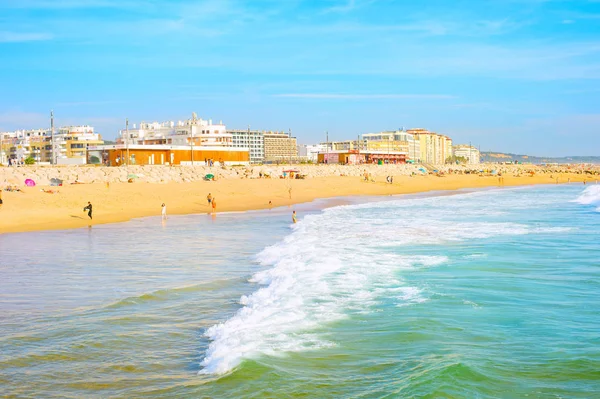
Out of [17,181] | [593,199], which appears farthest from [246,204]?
[593,199]

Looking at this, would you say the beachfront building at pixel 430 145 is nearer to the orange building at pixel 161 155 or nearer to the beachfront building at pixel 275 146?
the beachfront building at pixel 275 146

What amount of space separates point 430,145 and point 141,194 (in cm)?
15255

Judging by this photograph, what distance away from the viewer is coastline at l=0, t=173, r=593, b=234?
25859 millimetres

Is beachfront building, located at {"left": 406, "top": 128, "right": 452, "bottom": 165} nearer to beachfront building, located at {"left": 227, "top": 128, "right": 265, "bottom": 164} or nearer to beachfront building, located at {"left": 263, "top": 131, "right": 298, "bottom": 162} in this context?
beachfront building, located at {"left": 263, "top": 131, "right": 298, "bottom": 162}

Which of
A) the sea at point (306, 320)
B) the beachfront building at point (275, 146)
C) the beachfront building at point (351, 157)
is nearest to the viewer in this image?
the sea at point (306, 320)

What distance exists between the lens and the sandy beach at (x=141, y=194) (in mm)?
26641

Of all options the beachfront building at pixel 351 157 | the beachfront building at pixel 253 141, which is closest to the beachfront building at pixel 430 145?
the beachfront building at pixel 253 141

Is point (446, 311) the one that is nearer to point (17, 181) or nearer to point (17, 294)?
point (17, 294)

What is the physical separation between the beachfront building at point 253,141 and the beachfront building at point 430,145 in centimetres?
4529

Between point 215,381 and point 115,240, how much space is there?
14.0m

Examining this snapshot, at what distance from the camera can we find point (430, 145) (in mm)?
180125

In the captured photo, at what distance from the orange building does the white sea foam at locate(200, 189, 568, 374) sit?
141 ft

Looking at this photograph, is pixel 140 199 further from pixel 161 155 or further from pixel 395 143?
pixel 395 143

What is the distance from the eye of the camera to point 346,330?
7.95 meters
